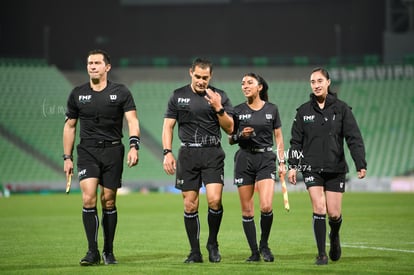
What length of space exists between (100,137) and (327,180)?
3.20 meters

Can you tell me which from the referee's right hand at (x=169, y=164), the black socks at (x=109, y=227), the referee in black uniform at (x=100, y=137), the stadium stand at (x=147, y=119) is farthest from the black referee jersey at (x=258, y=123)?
the stadium stand at (x=147, y=119)

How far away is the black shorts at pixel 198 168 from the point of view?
42.2 feet

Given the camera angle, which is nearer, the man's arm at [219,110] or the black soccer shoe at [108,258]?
the man's arm at [219,110]

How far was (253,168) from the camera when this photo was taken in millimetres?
13578

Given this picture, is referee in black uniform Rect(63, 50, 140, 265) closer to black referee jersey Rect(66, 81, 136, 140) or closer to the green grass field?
black referee jersey Rect(66, 81, 136, 140)

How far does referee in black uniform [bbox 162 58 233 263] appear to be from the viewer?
12859 millimetres

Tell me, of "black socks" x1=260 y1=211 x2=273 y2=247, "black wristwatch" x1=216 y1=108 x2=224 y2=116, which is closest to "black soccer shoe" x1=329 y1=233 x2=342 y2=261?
"black socks" x1=260 y1=211 x2=273 y2=247

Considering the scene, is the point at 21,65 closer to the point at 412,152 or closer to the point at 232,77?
the point at 232,77

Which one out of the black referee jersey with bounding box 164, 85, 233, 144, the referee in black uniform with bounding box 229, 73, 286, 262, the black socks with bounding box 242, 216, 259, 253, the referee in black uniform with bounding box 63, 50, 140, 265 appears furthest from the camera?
the referee in black uniform with bounding box 229, 73, 286, 262

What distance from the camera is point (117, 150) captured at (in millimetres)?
12906

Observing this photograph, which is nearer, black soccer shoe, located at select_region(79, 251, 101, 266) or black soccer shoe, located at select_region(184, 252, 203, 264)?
black soccer shoe, located at select_region(79, 251, 101, 266)

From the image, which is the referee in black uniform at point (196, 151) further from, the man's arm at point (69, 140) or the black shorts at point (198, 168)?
the man's arm at point (69, 140)

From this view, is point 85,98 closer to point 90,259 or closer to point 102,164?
point 102,164

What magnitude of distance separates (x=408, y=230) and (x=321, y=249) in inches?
287
